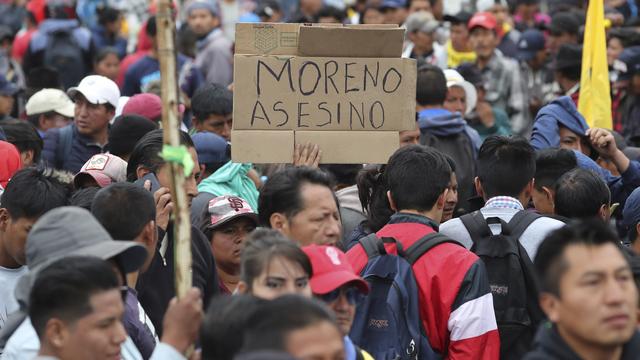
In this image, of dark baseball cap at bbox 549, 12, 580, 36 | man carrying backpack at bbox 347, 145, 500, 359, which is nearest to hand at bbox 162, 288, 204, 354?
man carrying backpack at bbox 347, 145, 500, 359

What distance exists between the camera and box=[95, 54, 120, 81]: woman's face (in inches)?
572

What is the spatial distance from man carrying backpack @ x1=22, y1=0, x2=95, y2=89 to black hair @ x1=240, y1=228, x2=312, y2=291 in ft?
34.4

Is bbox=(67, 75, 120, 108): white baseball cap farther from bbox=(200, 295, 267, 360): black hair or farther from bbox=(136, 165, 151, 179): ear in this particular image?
bbox=(200, 295, 267, 360): black hair

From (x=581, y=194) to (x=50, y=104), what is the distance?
5.60 metres

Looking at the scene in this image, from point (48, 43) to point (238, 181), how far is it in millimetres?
8058

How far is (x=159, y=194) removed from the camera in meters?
6.62

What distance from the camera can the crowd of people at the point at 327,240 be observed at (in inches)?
173

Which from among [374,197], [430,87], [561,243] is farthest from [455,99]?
[561,243]

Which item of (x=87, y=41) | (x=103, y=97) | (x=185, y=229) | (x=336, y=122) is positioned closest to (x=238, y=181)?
(x=336, y=122)

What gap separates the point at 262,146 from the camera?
6918 millimetres

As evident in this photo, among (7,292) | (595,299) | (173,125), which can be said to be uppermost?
(173,125)

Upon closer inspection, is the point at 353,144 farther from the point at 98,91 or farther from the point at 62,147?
the point at 62,147

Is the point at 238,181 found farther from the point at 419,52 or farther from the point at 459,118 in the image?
the point at 419,52

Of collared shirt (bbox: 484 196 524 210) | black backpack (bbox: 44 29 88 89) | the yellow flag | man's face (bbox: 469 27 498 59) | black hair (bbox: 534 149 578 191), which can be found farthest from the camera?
black backpack (bbox: 44 29 88 89)
